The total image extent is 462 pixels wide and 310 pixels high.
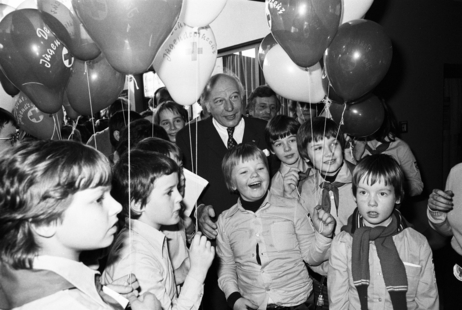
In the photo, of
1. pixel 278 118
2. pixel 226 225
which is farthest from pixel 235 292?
pixel 278 118

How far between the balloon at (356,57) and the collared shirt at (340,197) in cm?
46

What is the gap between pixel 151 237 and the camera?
4.58 ft

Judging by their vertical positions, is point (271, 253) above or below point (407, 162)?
below

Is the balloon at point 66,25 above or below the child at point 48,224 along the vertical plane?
above

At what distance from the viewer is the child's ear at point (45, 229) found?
896mm

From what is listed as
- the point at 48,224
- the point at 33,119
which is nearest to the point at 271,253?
the point at 48,224

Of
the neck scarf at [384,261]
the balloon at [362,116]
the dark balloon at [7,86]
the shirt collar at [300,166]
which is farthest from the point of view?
the dark balloon at [7,86]

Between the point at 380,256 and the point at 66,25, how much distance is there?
175 cm

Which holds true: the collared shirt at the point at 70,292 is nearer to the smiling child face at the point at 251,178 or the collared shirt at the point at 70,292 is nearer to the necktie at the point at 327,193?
the smiling child face at the point at 251,178

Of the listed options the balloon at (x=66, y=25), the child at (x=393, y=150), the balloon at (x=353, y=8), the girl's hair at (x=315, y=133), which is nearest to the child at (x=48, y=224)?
the balloon at (x=66, y=25)

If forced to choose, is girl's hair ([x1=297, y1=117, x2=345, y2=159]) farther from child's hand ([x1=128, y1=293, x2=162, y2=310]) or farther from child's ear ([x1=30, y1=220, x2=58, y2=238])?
child's ear ([x1=30, y1=220, x2=58, y2=238])

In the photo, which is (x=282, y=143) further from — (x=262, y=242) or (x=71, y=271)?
(x=71, y=271)

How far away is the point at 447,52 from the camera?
4.35m

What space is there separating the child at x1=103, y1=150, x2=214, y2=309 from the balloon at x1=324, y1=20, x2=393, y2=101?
94 cm
